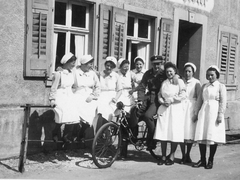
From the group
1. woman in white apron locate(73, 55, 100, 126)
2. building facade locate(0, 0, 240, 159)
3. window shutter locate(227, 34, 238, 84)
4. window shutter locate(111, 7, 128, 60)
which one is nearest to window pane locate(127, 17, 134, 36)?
building facade locate(0, 0, 240, 159)

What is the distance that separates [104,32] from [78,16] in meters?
0.63

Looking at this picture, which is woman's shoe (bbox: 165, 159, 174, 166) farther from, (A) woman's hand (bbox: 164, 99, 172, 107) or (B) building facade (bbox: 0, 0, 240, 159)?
(B) building facade (bbox: 0, 0, 240, 159)

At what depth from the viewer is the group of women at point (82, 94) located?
6.33 metres

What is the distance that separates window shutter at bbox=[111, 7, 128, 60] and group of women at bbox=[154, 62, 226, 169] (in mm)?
1934

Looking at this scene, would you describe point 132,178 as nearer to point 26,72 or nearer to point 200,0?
point 26,72

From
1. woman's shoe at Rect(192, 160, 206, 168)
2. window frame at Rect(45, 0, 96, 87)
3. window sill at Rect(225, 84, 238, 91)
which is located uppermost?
window frame at Rect(45, 0, 96, 87)

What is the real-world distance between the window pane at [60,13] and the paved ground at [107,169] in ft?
8.11

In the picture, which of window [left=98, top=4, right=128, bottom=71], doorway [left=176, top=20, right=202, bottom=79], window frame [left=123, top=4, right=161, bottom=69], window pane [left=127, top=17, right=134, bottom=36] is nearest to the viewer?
window [left=98, top=4, right=128, bottom=71]

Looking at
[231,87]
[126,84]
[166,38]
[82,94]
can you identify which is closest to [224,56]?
[231,87]

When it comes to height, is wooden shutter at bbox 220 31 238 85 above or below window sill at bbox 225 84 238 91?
above

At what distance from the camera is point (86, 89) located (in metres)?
6.70

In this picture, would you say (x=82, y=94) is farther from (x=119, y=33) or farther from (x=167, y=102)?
(x=119, y=33)

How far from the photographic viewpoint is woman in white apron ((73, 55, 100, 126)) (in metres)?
6.48

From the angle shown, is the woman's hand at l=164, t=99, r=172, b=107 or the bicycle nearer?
the bicycle
